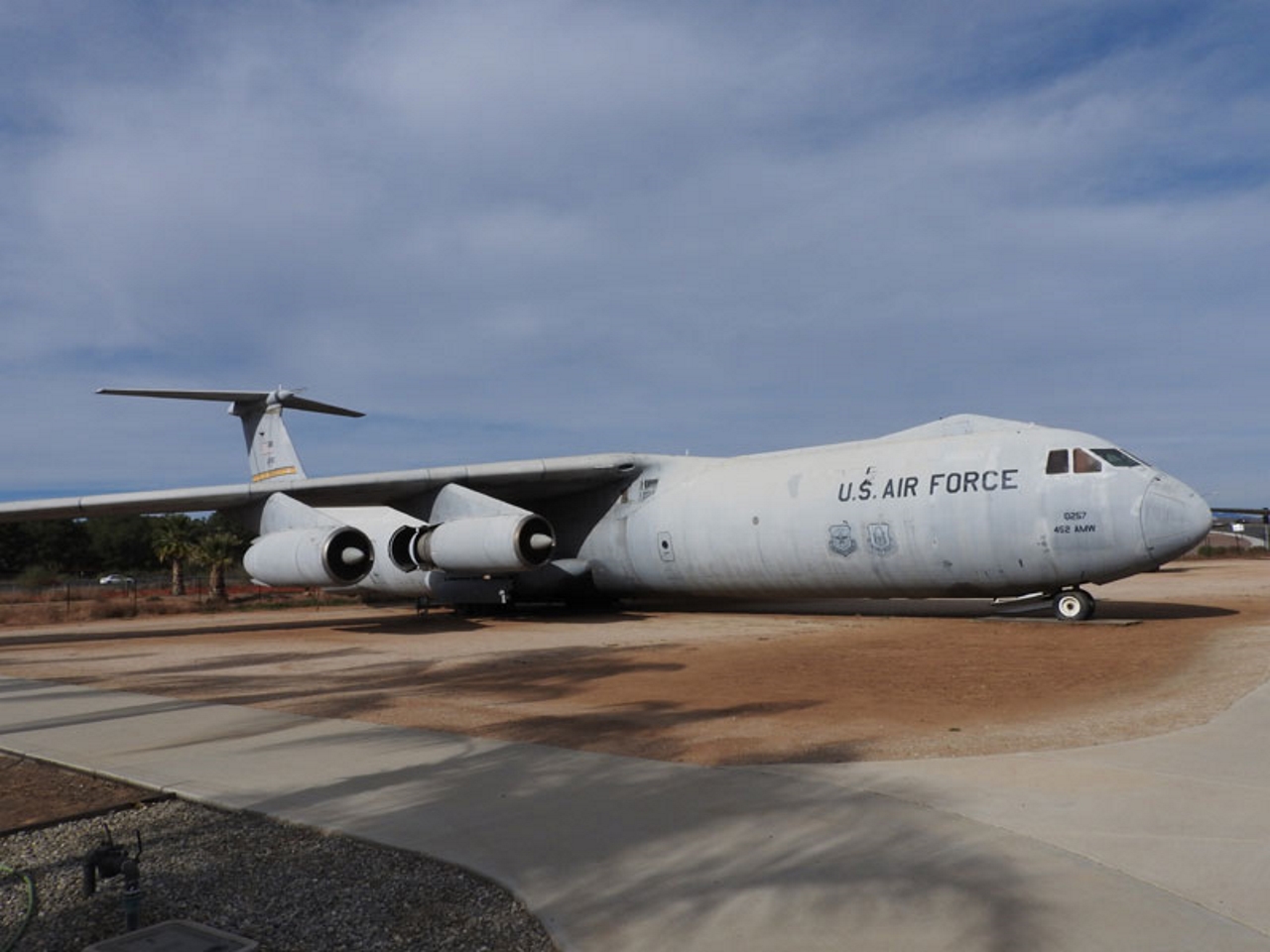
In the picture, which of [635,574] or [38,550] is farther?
[38,550]

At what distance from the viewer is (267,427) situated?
2592 centimetres

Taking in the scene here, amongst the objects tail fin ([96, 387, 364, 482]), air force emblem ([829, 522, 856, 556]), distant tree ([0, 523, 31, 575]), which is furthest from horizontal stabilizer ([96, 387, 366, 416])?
distant tree ([0, 523, 31, 575])

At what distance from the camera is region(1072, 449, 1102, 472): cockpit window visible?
1441cm

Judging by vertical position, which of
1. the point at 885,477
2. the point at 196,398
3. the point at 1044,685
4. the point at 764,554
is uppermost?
the point at 196,398

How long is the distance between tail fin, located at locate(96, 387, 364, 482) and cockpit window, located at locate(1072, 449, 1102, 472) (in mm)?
18471

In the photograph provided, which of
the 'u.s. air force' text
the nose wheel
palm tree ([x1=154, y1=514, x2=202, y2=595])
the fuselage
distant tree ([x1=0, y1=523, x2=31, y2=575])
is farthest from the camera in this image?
distant tree ([x1=0, y1=523, x2=31, y2=575])

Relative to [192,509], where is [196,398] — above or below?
above

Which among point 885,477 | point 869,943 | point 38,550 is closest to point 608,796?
point 869,943

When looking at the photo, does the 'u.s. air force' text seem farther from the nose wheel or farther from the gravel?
the gravel

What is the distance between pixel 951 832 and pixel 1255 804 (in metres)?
1.74

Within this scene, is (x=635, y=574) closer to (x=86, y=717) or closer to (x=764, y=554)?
(x=764, y=554)

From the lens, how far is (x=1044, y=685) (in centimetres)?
935

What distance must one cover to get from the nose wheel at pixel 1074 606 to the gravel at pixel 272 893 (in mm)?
13543

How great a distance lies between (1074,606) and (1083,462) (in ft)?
8.03
